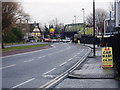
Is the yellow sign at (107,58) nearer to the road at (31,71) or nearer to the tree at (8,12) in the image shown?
the road at (31,71)

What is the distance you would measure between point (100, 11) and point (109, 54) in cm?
10751

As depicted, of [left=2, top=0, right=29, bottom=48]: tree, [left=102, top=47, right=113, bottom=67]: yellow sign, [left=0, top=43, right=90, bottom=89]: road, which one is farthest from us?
[left=2, top=0, right=29, bottom=48]: tree

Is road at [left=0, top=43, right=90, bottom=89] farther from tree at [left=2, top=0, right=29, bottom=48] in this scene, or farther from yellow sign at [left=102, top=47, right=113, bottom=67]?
tree at [left=2, top=0, right=29, bottom=48]

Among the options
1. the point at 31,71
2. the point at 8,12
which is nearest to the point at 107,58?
the point at 31,71

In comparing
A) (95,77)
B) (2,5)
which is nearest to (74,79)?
(95,77)

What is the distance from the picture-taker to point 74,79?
14.0 m

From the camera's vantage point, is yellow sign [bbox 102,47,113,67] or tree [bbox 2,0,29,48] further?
tree [bbox 2,0,29,48]

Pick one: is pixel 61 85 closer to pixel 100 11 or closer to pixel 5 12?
pixel 5 12

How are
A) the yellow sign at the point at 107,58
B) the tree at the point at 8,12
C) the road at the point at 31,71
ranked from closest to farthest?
1. the road at the point at 31,71
2. the yellow sign at the point at 107,58
3. the tree at the point at 8,12

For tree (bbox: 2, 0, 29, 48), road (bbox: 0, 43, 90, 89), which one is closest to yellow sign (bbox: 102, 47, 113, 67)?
road (bbox: 0, 43, 90, 89)

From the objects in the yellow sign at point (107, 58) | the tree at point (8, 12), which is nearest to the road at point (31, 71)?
the yellow sign at point (107, 58)

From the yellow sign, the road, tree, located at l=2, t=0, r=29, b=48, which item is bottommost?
the road

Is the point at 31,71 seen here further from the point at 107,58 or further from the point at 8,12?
the point at 8,12

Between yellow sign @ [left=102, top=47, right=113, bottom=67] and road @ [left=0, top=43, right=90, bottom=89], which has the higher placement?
yellow sign @ [left=102, top=47, right=113, bottom=67]
